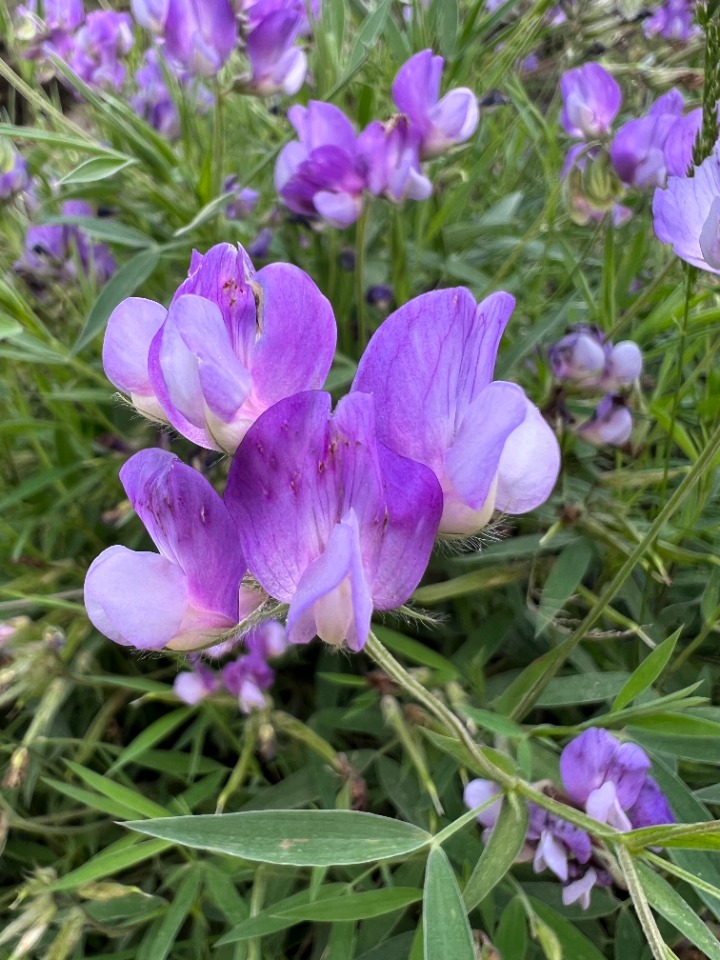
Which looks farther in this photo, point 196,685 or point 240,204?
point 240,204

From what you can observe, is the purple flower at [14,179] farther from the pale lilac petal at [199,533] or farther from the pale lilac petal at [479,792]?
the pale lilac petal at [479,792]

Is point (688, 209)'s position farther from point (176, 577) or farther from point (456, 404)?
point (176, 577)

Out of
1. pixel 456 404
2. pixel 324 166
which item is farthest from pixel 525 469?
pixel 324 166

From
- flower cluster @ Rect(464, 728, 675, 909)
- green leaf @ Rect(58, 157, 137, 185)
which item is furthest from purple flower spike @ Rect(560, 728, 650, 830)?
green leaf @ Rect(58, 157, 137, 185)

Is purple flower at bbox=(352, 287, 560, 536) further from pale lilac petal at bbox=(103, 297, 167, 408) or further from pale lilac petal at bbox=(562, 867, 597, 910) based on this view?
pale lilac petal at bbox=(562, 867, 597, 910)

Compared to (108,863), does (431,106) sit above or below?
above

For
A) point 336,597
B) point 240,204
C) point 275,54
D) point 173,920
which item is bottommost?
point 173,920
